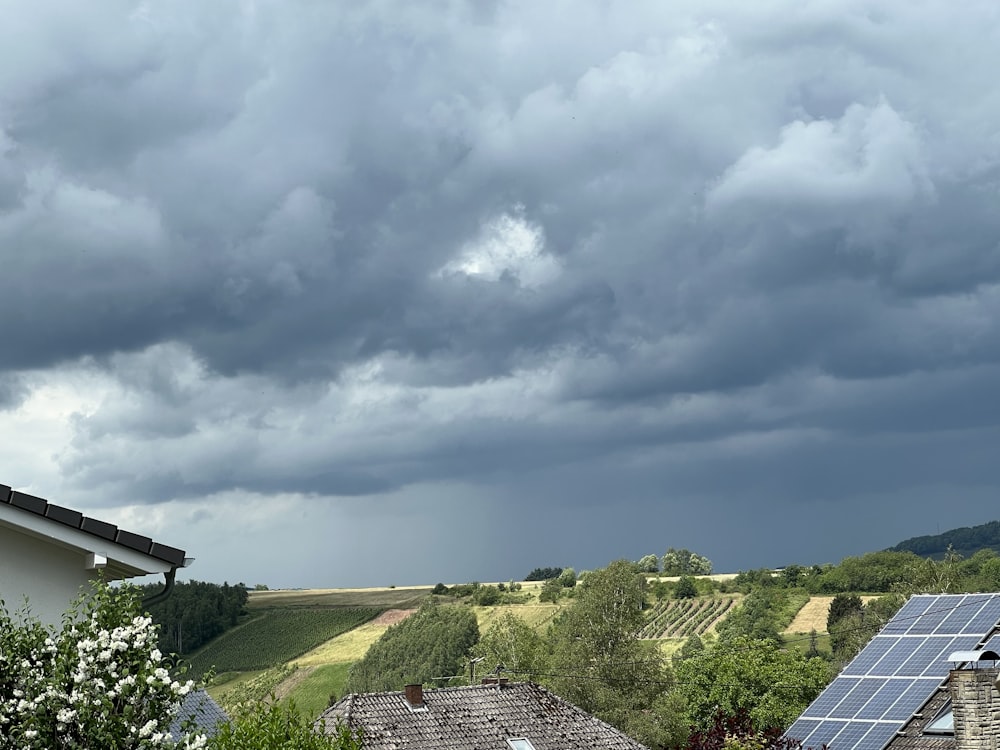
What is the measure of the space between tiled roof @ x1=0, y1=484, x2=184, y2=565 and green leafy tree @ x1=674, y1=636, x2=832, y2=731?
2800 inches

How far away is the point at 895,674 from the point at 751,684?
48.7m

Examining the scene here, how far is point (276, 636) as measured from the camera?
568 feet

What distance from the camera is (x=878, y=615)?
117750mm

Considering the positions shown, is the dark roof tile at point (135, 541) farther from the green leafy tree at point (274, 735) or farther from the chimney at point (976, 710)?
the chimney at point (976, 710)

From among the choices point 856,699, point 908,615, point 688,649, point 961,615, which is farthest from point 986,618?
point 688,649

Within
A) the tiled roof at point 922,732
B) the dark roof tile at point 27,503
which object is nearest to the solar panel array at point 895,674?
the tiled roof at point 922,732

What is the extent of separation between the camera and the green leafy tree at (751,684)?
8100cm

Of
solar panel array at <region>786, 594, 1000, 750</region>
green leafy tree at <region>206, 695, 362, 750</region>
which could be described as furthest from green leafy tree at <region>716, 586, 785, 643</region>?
green leafy tree at <region>206, 695, 362, 750</region>

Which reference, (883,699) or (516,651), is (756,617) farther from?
(883,699)

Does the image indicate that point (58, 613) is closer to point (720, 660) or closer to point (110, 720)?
point (110, 720)

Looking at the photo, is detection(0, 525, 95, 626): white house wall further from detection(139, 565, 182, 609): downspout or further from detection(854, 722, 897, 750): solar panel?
detection(854, 722, 897, 750): solar panel

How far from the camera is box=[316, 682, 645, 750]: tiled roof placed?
45.0 m

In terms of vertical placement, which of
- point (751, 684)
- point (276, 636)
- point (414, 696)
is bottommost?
point (751, 684)

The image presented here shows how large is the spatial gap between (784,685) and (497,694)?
38393mm
